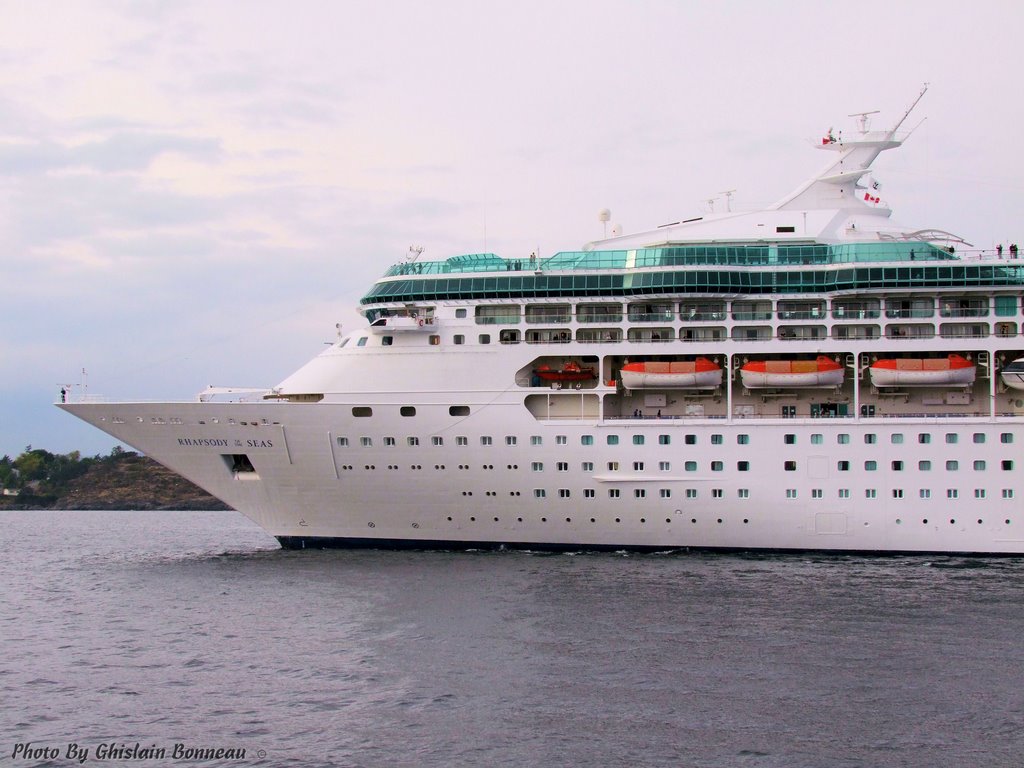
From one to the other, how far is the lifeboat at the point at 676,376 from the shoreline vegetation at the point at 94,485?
265 feet

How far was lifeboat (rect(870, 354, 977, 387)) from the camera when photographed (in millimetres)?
34344

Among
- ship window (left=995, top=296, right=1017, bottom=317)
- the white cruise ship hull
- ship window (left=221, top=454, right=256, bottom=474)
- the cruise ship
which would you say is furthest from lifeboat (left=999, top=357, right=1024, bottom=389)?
ship window (left=221, top=454, right=256, bottom=474)

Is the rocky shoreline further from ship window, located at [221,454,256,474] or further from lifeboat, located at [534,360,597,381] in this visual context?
lifeboat, located at [534,360,597,381]

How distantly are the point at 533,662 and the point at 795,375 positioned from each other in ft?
54.3

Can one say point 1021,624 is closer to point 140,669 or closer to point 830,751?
point 830,751

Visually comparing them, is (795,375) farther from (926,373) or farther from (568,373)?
(568,373)

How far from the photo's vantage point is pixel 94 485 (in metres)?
118

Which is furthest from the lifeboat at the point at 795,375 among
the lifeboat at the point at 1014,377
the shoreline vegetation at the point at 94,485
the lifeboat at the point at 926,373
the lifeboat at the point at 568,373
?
the shoreline vegetation at the point at 94,485

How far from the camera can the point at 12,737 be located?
17422 mm

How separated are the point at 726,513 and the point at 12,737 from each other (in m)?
21.4

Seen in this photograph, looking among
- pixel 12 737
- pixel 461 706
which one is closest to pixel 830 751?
pixel 461 706

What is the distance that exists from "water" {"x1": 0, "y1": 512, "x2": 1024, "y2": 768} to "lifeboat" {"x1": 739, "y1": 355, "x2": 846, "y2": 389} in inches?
206

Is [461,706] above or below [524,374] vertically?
below

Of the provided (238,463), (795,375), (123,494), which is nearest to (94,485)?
(123,494)
